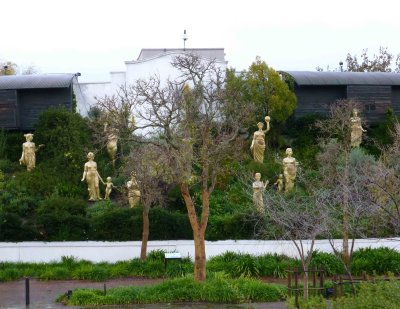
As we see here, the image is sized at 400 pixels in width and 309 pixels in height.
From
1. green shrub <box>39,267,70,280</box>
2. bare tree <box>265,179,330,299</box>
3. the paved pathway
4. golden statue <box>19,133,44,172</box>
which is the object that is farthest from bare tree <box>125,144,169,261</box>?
golden statue <box>19,133,44,172</box>

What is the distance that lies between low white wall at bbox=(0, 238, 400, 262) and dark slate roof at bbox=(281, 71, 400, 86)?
12653 millimetres

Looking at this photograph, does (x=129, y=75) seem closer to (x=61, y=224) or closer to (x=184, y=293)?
(x=61, y=224)

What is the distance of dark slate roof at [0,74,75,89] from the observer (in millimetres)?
33656

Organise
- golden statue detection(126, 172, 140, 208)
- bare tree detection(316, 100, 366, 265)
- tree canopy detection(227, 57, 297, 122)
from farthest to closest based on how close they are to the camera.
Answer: tree canopy detection(227, 57, 297, 122), golden statue detection(126, 172, 140, 208), bare tree detection(316, 100, 366, 265)

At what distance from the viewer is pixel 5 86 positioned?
3372cm

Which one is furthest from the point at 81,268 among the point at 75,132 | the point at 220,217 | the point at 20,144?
the point at 20,144

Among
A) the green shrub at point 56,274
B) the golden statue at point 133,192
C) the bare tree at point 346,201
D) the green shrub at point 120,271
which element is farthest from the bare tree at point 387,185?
the green shrub at point 56,274

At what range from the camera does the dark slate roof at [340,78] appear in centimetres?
3547

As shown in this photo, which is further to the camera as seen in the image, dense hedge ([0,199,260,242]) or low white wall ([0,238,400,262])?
dense hedge ([0,199,260,242])

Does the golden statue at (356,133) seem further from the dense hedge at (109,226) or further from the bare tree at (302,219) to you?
the bare tree at (302,219)

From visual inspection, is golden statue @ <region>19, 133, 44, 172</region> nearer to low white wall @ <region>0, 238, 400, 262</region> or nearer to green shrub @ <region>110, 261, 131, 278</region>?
low white wall @ <region>0, 238, 400, 262</region>

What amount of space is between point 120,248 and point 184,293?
5.84 metres

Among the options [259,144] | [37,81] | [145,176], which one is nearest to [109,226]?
[145,176]

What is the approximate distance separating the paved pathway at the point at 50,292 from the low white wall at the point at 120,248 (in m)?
1.90
